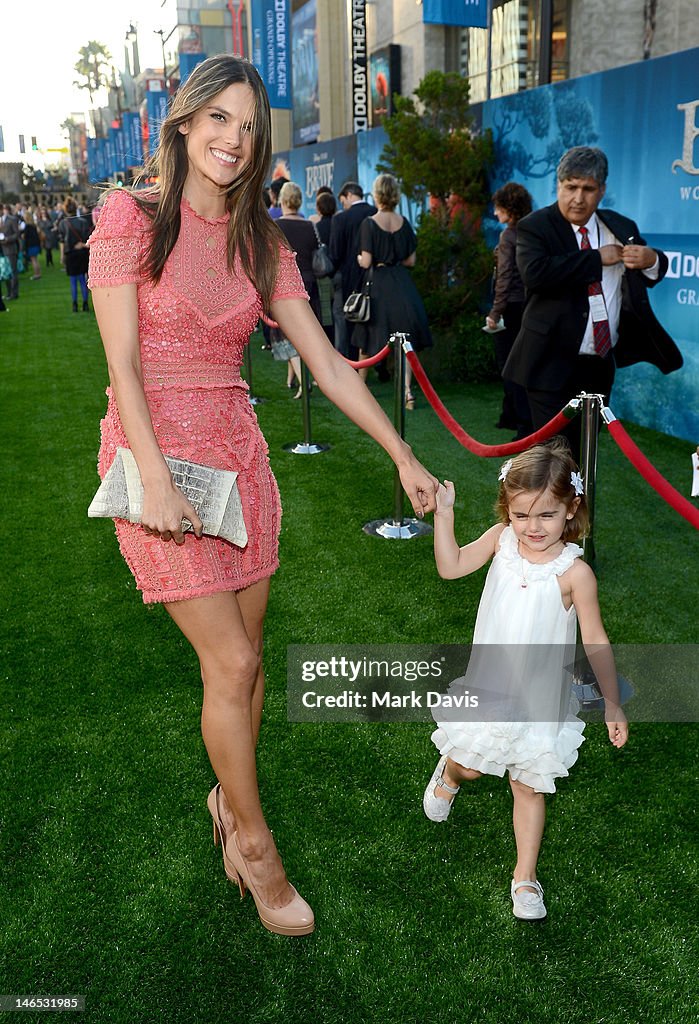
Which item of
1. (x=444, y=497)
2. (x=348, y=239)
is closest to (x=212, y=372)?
(x=444, y=497)

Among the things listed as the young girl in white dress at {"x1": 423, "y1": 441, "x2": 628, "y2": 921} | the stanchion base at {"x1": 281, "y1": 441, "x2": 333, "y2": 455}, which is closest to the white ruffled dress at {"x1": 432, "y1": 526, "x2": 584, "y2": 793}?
the young girl in white dress at {"x1": 423, "y1": 441, "x2": 628, "y2": 921}

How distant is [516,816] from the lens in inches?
106

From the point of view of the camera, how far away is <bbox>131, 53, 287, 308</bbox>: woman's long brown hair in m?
2.19

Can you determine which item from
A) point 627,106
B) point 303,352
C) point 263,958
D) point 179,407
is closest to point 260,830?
point 263,958

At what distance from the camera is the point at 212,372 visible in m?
2.36

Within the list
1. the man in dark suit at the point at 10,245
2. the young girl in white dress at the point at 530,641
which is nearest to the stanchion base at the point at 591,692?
the young girl in white dress at the point at 530,641

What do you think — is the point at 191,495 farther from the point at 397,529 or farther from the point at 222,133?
the point at 397,529

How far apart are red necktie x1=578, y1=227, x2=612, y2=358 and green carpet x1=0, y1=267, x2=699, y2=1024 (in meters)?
1.29

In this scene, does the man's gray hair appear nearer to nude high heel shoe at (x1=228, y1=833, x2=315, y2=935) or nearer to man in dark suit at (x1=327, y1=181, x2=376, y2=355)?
nude high heel shoe at (x1=228, y1=833, x2=315, y2=935)

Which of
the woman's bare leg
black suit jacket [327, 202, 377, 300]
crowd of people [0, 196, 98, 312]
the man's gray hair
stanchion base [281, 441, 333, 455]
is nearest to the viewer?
the woman's bare leg

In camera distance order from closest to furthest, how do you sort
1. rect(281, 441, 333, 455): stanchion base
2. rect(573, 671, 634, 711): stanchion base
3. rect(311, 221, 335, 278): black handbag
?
rect(573, 671, 634, 711): stanchion base → rect(281, 441, 333, 455): stanchion base → rect(311, 221, 335, 278): black handbag

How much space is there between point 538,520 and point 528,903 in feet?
3.60

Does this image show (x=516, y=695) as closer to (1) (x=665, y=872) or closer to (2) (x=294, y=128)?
(1) (x=665, y=872)

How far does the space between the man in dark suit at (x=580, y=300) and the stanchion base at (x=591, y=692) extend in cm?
125
